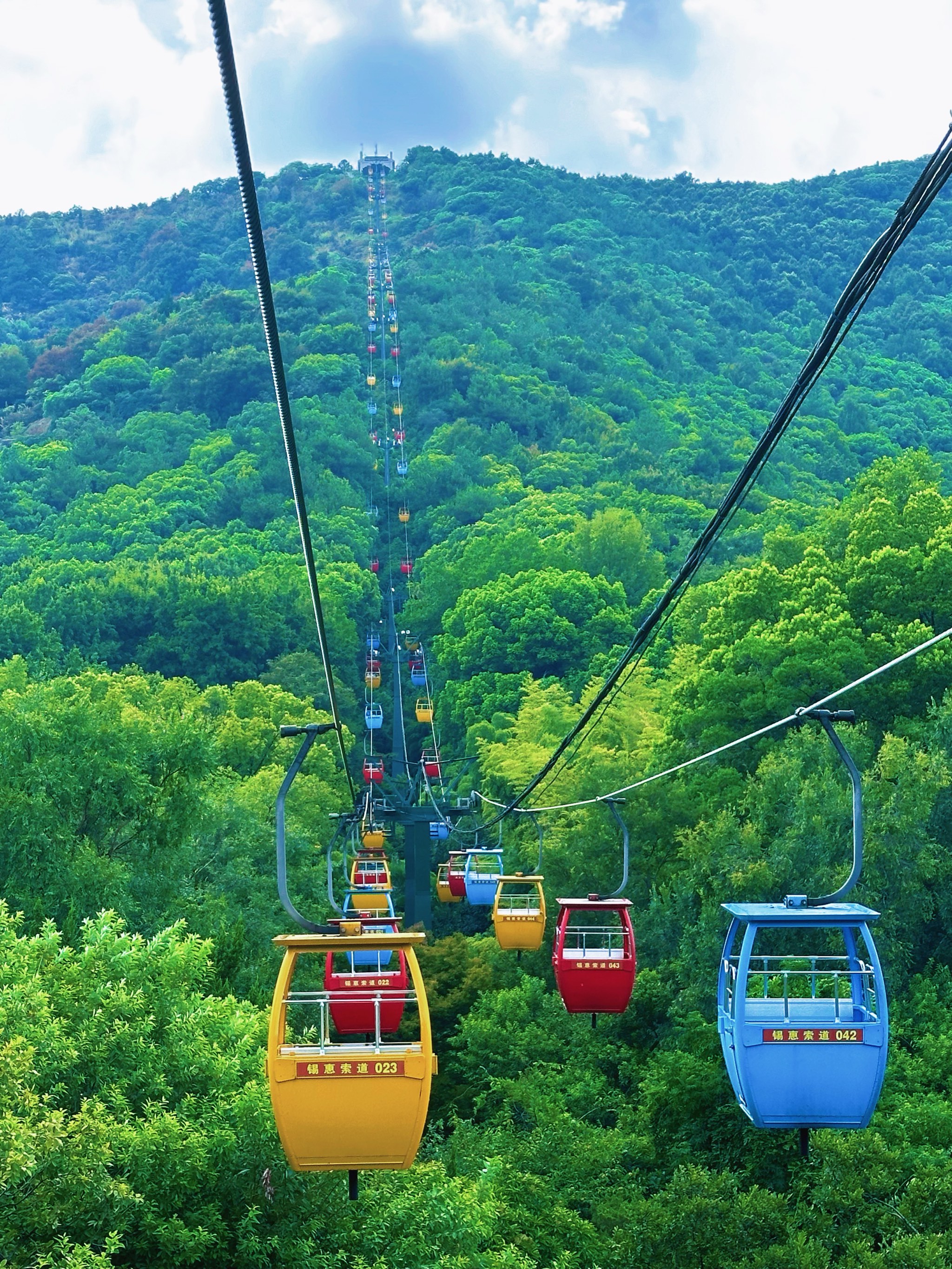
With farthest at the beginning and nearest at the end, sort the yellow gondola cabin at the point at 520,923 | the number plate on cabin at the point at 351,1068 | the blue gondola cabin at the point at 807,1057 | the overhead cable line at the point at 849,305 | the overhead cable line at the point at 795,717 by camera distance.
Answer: the yellow gondola cabin at the point at 520,923, the blue gondola cabin at the point at 807,1057, the number plate on cabin at the point at 351,1068, the overhead cable line at the point at 795,717, the overhead cable line at the point at 849,305

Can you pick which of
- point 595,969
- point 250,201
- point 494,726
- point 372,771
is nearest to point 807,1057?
point 250,201

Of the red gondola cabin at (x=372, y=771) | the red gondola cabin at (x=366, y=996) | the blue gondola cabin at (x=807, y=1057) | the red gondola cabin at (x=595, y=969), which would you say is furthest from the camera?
the red gondola cabin at (x=372, y=771)

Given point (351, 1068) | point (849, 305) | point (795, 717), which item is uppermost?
point (849, 305)

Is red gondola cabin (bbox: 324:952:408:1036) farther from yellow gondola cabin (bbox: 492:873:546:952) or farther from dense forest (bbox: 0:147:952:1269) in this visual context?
yellow gondola cabin (bbox: 492:873:546:952)

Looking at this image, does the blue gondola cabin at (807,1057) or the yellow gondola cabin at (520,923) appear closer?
the blue gondola cabin at (807,1057)

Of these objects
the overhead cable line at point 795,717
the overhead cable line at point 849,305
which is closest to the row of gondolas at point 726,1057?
the overhead cable line at point 795,717

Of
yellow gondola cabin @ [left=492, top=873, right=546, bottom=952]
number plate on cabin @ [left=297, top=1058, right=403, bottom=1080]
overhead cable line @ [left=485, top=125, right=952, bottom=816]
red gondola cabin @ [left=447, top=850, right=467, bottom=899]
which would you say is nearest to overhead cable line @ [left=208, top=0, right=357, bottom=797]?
overhead cable line @ [left=485, top=125, right=952, bottom=816]

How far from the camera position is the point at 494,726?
57.0 metres

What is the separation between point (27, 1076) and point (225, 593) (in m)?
57.2

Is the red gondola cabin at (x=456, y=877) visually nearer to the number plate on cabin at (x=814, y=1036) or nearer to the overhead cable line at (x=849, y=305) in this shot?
the number plate on cabin at (x=814, y=1036)

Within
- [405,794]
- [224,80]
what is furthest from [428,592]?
[224,80]

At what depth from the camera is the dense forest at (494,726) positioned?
14289 millimetres

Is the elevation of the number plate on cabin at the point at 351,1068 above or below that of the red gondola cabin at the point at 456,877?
above

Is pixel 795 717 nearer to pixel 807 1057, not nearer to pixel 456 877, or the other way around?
pixel 807 1057
